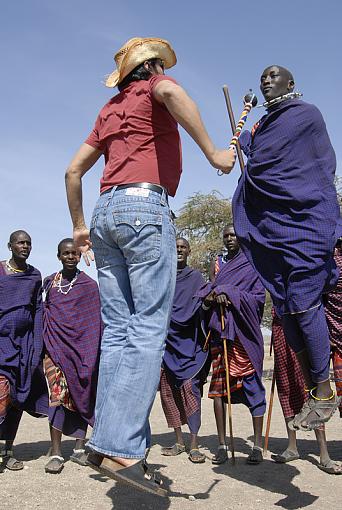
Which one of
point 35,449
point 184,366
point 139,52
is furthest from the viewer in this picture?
point 35,449

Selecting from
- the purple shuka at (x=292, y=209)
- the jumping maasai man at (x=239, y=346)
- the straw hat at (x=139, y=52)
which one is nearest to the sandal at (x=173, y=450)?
the jumping maasai man at (x=239, y=346)

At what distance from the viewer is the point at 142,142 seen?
353 centimetres

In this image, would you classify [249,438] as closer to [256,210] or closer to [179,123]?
[256,210]

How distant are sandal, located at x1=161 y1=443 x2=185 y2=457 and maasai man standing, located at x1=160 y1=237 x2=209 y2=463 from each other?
0.01 metres

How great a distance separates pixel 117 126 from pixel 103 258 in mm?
814

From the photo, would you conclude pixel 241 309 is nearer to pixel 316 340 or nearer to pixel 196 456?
pixel 196 456

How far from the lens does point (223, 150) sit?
3.49 metres

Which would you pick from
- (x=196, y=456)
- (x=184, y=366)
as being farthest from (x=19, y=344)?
(x=196, y=456)

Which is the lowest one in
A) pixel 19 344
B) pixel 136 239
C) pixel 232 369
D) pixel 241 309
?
pixel 232 369

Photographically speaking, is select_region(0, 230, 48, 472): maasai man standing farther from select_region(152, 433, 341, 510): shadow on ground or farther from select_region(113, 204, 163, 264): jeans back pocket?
select_region(113, 204, 163, 264): jeans back pocket

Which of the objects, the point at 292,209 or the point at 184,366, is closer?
the point at 292,209

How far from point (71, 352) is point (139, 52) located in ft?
12.6

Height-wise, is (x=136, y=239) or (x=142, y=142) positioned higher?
(x=142, y=142)

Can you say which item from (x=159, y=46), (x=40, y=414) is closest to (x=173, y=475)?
(x=40, y=414)
